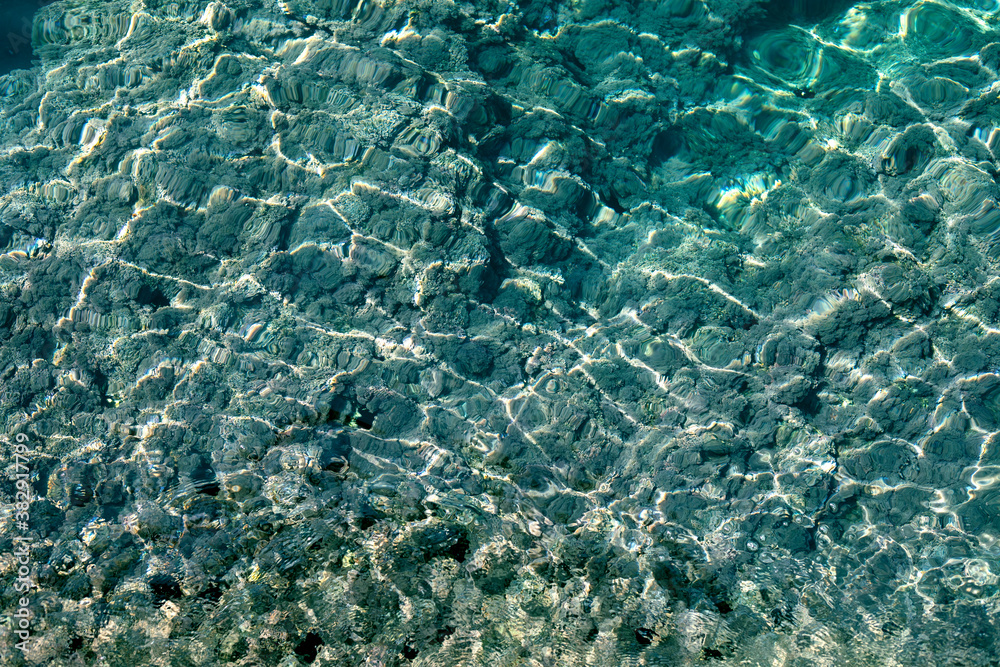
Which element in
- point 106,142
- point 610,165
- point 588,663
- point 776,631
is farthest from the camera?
point 610,165

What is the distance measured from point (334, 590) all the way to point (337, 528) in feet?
1.12

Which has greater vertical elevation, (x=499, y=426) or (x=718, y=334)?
(x=718, y=334)

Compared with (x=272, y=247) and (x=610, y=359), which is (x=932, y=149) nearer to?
(x=610, y=359)

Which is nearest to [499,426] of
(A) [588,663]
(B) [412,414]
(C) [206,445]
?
(B) [412,414]

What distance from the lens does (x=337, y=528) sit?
3.24 metres

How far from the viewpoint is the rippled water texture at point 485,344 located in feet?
10.1

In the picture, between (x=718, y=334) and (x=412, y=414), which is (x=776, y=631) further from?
(x=412, y=414)

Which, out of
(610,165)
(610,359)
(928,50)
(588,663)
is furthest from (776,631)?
(928,50)

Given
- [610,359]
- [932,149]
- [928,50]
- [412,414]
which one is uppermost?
[928,50]

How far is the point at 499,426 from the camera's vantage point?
374 centimetres

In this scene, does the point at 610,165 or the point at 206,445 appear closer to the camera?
the point at 206,445

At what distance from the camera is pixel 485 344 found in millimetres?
3938

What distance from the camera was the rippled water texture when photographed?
3076mm

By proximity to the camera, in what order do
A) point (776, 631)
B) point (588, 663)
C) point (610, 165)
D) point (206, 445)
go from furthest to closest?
point (610, 165)
point (206, 445)
point (776, 631)
point (588, 663)
